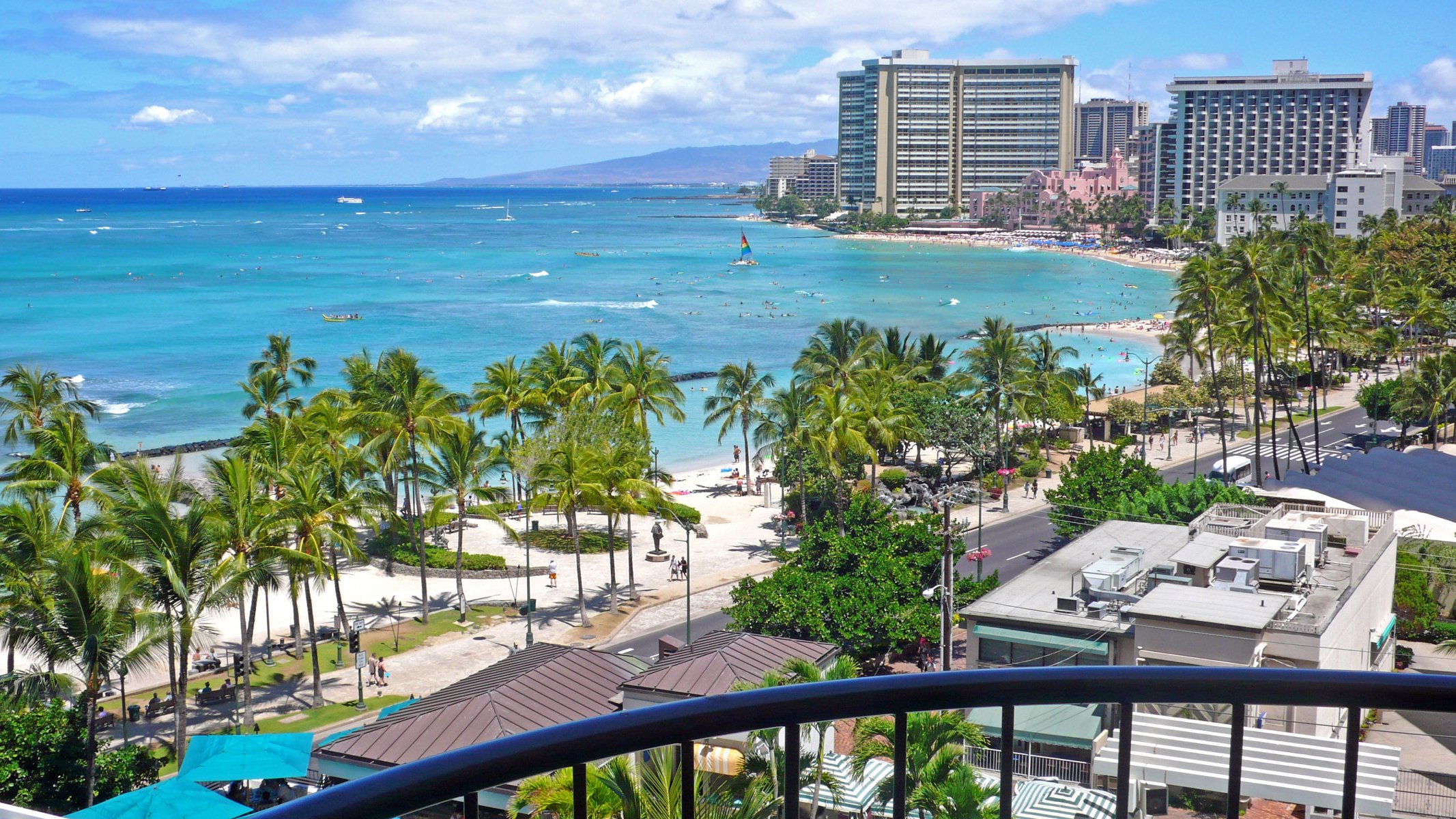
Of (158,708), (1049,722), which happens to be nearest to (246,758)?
(158,708)

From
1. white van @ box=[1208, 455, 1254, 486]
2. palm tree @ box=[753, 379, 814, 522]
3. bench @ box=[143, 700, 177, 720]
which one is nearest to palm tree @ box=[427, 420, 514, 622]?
bench @ box=[143, 700, 177, 720]

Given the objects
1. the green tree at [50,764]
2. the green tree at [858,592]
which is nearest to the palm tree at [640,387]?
the green tree at [858,592]

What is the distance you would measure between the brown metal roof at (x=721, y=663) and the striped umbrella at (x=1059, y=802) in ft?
48.7

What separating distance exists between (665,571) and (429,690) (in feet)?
36.4

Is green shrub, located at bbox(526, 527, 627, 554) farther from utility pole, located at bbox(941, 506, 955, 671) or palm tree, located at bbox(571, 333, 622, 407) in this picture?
utility pole, located at bbox(941, 506, 955, 671)

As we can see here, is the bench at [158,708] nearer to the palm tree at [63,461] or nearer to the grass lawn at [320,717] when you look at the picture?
the grass lawn at [320,717]

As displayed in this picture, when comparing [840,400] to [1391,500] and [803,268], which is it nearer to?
[1391,500]

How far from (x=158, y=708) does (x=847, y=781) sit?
943 inches

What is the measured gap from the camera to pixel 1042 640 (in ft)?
69.7

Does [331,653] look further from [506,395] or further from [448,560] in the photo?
[506,395]

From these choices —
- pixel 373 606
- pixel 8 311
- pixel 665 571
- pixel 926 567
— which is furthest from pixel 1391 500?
pixel 8 311

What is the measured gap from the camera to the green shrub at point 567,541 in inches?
1533

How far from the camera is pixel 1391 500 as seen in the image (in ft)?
107

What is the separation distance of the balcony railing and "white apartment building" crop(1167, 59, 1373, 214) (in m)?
179
